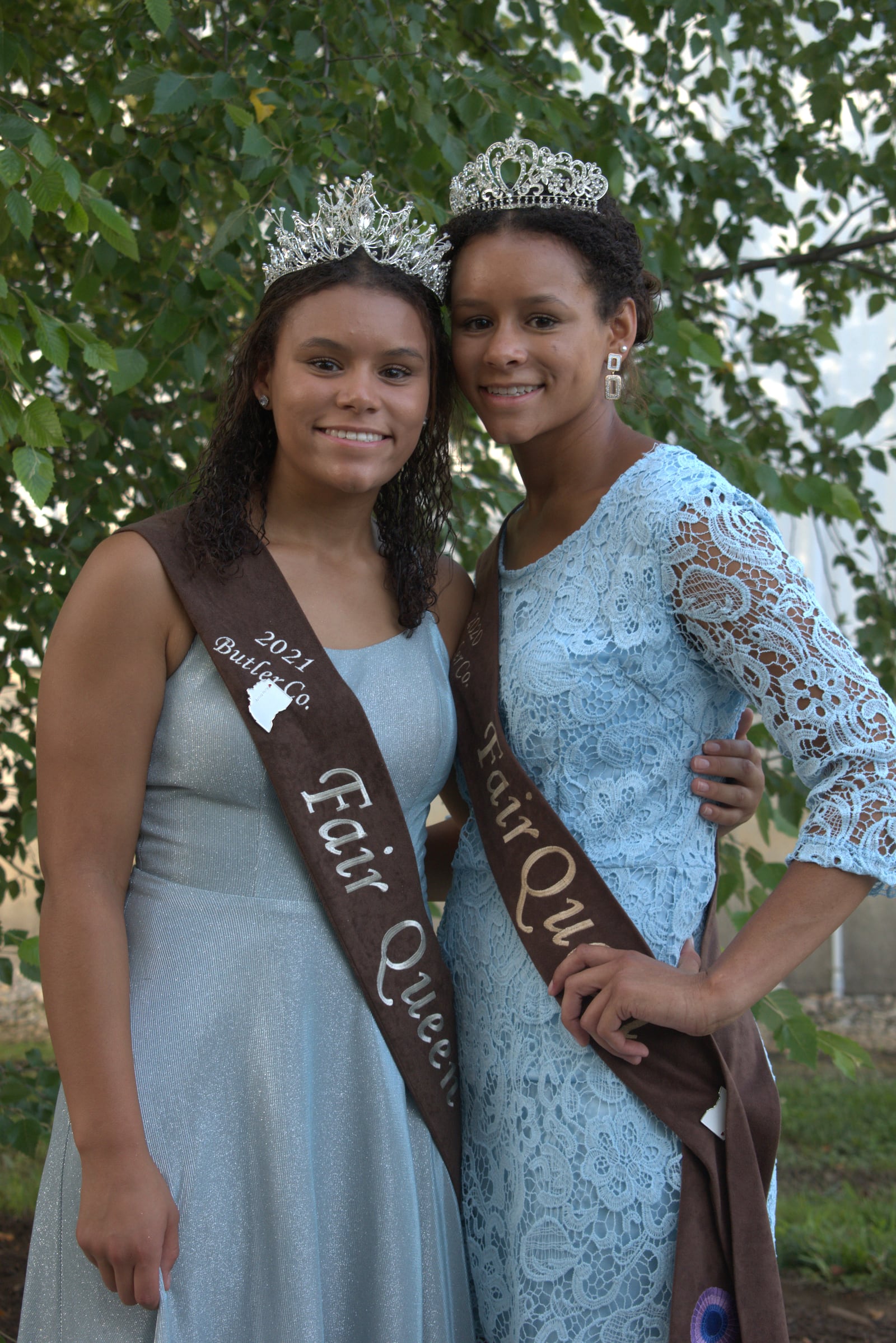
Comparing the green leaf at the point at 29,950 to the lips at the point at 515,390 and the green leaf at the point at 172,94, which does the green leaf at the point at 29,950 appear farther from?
the green leaf at the point at 172,94

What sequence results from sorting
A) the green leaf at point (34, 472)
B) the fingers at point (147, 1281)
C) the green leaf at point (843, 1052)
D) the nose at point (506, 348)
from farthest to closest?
the green leaf at point (843, 1052)
the nose at point (506, 348)
the green leaf at point (34, 472)
the fingers at point (147, 1281)

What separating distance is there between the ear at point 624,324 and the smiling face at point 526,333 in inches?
1.4

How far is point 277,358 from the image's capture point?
5.16 ft

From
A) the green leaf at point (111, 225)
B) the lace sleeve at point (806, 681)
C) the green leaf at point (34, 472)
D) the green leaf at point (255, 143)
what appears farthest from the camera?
the green leaf at point (255, 143)

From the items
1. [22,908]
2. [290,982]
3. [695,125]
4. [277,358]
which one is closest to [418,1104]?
[290,982]

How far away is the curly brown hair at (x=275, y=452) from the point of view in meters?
1.55

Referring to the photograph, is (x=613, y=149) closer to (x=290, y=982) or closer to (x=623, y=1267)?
(x=290, y=982)

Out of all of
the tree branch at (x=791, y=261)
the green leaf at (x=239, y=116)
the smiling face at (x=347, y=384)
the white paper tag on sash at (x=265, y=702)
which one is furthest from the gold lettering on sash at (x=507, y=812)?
the tree branch at (x=791, y=261)

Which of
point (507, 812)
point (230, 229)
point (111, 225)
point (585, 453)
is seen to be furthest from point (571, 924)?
point (230, 229)

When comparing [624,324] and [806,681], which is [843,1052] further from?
[624,324]

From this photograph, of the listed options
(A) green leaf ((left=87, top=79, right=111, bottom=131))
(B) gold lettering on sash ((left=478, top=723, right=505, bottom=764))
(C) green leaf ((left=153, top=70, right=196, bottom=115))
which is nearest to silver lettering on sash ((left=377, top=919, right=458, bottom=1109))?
(B) gold lettering on sash ((left=478, top=723, right=505, bottom=764))

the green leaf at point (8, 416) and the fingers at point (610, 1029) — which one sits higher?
the green leaf at point (8, 416)

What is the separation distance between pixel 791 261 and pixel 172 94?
67.8 inches

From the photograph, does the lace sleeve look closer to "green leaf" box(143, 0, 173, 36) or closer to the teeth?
the teeth
